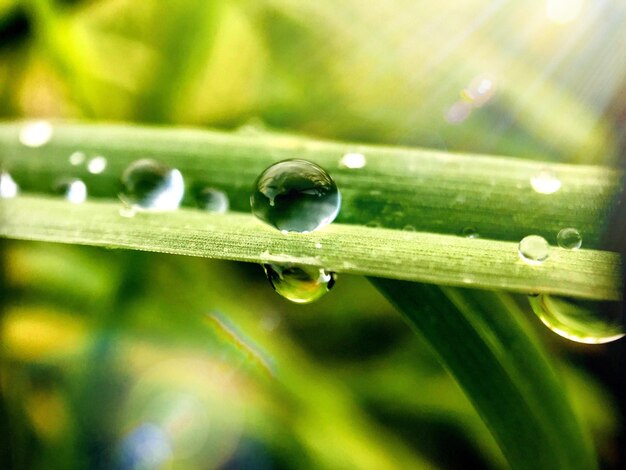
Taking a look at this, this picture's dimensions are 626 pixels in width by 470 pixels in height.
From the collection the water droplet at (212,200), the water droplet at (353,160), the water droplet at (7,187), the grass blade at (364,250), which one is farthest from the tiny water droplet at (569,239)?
the water droplet at (7,187)

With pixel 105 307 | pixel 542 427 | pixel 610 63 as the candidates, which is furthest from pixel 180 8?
pixel 542 427

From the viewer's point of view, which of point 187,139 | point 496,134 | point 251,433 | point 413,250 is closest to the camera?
point 413,250

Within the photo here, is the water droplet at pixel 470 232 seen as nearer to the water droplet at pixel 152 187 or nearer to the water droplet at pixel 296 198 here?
the water droplet at pixel 296 198

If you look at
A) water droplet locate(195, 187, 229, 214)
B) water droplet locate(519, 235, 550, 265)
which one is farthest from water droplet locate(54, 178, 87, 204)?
water droplet locate(519, 235, 550, 265)

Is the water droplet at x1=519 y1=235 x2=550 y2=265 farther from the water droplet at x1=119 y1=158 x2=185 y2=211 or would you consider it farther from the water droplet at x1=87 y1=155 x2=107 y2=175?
the water droplet at x1=87 y1=155 x2=107 y2=175

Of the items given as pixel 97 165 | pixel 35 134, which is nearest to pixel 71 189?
pixel 97 165

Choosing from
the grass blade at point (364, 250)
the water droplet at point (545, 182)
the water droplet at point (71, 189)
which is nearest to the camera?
the grass blade at point (364, 250)

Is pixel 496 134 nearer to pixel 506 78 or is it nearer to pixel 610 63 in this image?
pixel 506 78

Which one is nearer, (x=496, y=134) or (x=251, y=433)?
(x=251, y=433)
